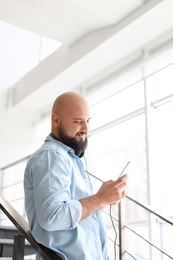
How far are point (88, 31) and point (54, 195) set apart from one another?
3047 millimetres

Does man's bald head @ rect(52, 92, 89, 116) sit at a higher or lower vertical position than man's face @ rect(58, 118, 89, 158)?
higher

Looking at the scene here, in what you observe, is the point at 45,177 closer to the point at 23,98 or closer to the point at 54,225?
the point at 54,225

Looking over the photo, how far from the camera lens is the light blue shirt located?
3.22 ft

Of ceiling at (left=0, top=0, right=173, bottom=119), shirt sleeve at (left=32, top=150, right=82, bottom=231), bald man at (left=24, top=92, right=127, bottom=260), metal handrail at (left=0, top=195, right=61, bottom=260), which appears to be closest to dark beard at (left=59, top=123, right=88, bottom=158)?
bald man at (left=24, top=92, right=127, bottom=260)

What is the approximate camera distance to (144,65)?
3.83 meters

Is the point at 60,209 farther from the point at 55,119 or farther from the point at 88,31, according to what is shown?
the point at 88,31

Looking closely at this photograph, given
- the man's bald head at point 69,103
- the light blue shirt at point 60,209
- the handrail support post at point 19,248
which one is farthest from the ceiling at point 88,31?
the handrail support post at point 19,248

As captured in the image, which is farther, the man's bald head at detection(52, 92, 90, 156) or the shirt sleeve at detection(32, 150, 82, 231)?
the man's bald head at detection(52, 92, 90, 156)

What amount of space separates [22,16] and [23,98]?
160 centimetres

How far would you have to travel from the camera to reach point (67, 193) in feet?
3.39

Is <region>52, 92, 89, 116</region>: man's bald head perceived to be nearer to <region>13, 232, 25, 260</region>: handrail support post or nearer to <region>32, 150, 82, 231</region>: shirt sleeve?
<region>32, 150, 82, 231</region>: shirt sleeve

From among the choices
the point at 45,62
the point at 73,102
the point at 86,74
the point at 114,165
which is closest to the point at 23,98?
the point at 45,62

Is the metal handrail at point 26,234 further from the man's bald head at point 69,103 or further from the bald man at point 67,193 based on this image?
the man's bald head at point 69,103

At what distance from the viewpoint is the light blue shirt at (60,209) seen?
982 mm
